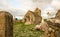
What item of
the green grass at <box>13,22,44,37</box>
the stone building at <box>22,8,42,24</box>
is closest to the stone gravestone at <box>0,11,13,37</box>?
the green grass at <box>13,22,44,37</box>

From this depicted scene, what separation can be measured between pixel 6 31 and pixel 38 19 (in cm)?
3477

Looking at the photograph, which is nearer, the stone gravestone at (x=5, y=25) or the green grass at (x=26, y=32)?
the stone gravestone at (x=5, y=25)

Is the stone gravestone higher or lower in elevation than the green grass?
higher

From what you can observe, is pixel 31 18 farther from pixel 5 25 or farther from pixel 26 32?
pixel 5 25

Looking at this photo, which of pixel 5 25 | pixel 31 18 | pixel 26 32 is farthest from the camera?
pixel 31 18

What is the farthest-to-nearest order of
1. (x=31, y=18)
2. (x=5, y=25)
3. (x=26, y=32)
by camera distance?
(x=31, y=18)
(x=26, y=32)
(x=5, y=25)

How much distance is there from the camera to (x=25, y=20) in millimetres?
40719

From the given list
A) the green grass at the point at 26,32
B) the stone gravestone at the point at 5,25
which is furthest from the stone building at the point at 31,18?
the stone gravestone at the point at 5,25

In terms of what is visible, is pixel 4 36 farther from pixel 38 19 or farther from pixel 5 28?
pixel 38 19

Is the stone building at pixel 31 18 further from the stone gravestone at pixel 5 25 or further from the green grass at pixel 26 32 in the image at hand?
the stone gravestone at pixel 5 25

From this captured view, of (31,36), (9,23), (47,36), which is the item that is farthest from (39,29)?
(9,23)

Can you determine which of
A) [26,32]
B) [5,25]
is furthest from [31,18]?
[5,25]

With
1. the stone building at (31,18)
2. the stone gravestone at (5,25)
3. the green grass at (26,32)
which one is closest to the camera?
the stone gravestone at (5,25)

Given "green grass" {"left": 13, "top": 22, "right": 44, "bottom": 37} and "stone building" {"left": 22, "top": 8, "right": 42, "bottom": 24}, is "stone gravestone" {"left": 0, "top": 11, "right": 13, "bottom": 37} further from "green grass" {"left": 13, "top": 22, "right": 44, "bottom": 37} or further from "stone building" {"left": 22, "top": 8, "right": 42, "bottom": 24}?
"stone building" {"left": 22, "top": 8, "right": 42, "bottom": 24}
